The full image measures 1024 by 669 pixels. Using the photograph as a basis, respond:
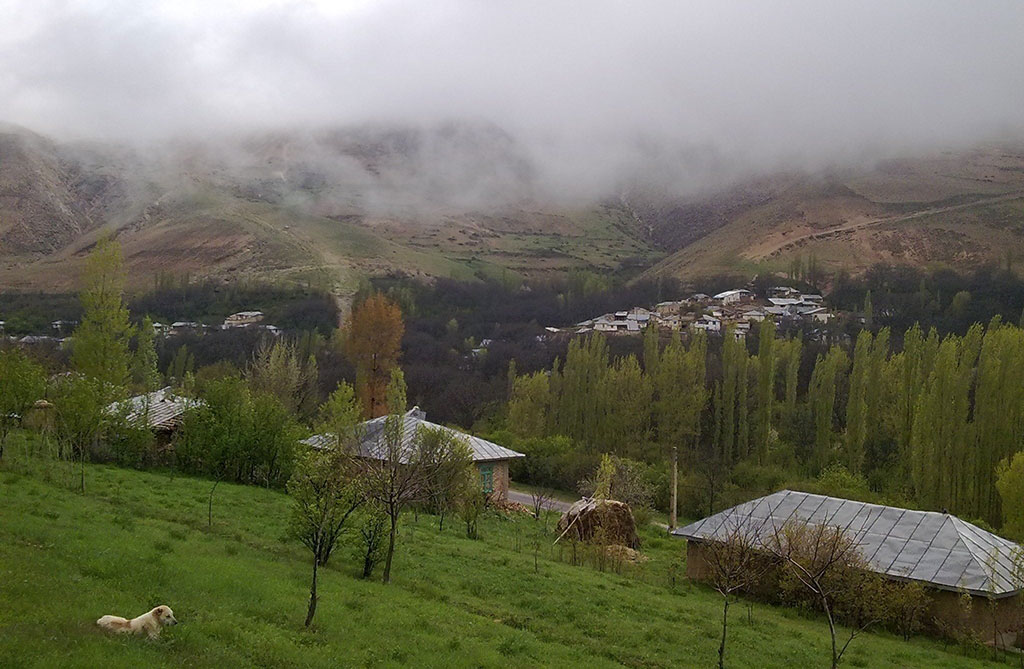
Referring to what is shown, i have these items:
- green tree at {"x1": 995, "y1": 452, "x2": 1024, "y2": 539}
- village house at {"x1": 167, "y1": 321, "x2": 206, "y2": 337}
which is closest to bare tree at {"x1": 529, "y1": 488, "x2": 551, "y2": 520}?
green tree at {"x1": 995, "y1": 452, "x2": 1024, "y2": 539}

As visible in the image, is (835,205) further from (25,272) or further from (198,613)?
(198,613)

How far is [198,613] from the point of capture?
1220cm

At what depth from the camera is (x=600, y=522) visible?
3002 cm

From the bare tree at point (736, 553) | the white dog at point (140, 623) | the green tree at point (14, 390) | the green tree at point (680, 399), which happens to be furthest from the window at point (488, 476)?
the white dog at point (140, 623)

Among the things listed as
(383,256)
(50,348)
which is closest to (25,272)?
(383,256)

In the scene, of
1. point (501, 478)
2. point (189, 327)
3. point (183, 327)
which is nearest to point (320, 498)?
point (501, 478)

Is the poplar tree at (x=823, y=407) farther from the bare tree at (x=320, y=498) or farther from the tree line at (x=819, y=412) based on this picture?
the bare tree at (x=320, y=498)

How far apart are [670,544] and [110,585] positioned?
25368 millimetres

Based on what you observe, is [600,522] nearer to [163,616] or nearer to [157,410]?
[157,410]

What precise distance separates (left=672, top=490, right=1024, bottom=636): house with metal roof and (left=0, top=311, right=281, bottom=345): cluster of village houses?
7125cm

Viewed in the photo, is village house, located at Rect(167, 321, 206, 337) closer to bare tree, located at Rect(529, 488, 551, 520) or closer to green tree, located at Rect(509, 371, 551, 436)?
green tree, located at Rect(509, 371, 551, 436)

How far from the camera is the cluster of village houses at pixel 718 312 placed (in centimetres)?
10362

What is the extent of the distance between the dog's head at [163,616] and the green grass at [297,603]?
0.22 metres

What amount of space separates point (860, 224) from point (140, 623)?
519 ft
